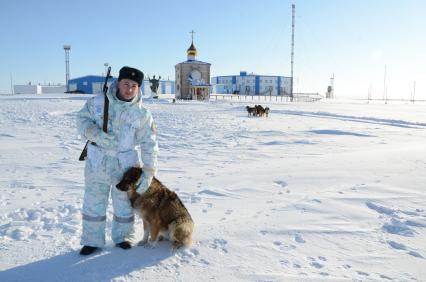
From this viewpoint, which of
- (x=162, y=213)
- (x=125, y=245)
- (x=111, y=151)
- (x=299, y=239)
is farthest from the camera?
(x=299, y=239)

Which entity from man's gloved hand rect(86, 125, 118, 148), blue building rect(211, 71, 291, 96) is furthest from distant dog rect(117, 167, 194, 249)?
blue building rect(211, 71, 291, 96)

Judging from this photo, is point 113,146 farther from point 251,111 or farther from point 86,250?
point 251,111

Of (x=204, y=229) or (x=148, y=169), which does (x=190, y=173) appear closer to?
(x=204, y=229)

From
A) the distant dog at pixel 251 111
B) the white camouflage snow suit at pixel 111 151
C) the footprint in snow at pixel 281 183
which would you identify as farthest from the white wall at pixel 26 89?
the white camouflage snow suit at pixel 111 151

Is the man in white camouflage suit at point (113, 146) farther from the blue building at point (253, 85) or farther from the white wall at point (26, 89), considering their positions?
the blue building at point (253, 85)

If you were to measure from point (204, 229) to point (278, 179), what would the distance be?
2814mm

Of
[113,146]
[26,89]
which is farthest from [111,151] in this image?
[26,89]

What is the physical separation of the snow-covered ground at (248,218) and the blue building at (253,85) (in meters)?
75.3

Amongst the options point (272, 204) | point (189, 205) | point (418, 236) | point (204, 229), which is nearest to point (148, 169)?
point (204, 229)

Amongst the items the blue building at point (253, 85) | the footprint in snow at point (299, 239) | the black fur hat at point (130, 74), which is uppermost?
the blue building at point (253, 85)

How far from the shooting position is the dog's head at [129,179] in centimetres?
321

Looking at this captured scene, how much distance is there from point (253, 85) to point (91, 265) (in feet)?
276

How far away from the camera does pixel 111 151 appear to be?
128 inches

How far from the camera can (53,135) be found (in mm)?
11539
